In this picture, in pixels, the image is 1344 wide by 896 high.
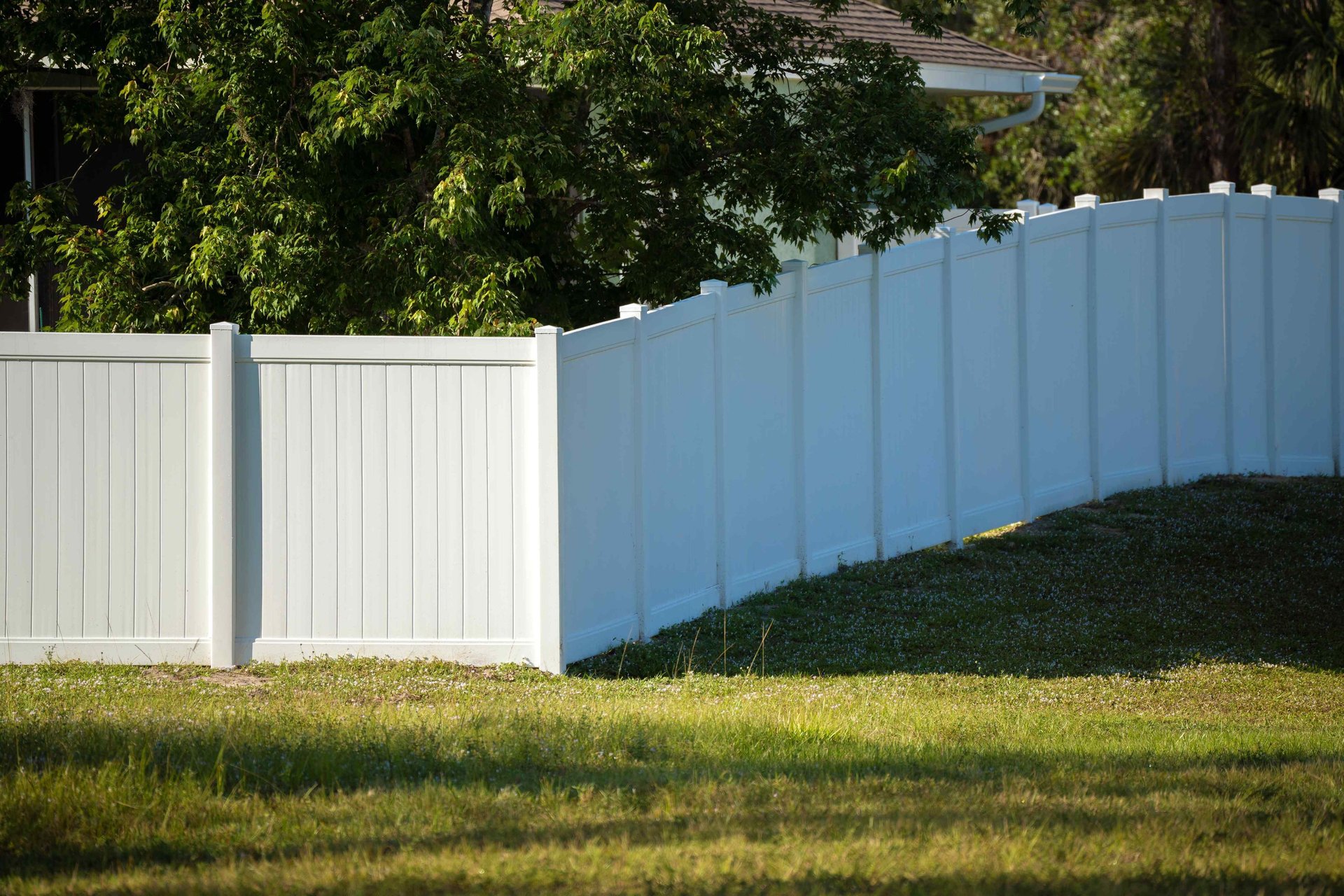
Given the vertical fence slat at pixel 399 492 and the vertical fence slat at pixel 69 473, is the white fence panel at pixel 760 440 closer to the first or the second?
the vertical fence slat at pixel 399 492

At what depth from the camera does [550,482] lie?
7.62 meters

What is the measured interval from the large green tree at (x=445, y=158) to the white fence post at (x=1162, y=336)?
9.05 ft

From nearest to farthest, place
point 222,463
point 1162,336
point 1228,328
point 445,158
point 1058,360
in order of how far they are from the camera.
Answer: point 222,463, point 445,158, point 1058,360, point 1162,336, point 1228,328

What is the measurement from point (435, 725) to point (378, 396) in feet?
7.40

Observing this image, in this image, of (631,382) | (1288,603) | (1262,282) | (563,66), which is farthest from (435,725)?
(1262,282)

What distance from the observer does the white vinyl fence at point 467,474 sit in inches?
299

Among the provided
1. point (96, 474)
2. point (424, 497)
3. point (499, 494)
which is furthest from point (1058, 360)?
point (96, 474)

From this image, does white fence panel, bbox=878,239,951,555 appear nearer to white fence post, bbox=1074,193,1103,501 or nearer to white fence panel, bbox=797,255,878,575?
white fence panel, bbox=797,255,878,575

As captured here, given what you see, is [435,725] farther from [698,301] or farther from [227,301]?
[227,301]

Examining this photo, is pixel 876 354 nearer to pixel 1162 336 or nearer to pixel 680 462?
pixel 680 462

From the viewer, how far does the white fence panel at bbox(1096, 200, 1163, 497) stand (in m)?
11.8

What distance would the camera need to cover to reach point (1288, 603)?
374 inches

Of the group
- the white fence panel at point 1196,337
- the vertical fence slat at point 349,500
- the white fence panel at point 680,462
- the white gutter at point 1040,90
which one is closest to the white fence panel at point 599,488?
the white fence panel at point 680,462

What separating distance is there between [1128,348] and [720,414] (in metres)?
4.72
